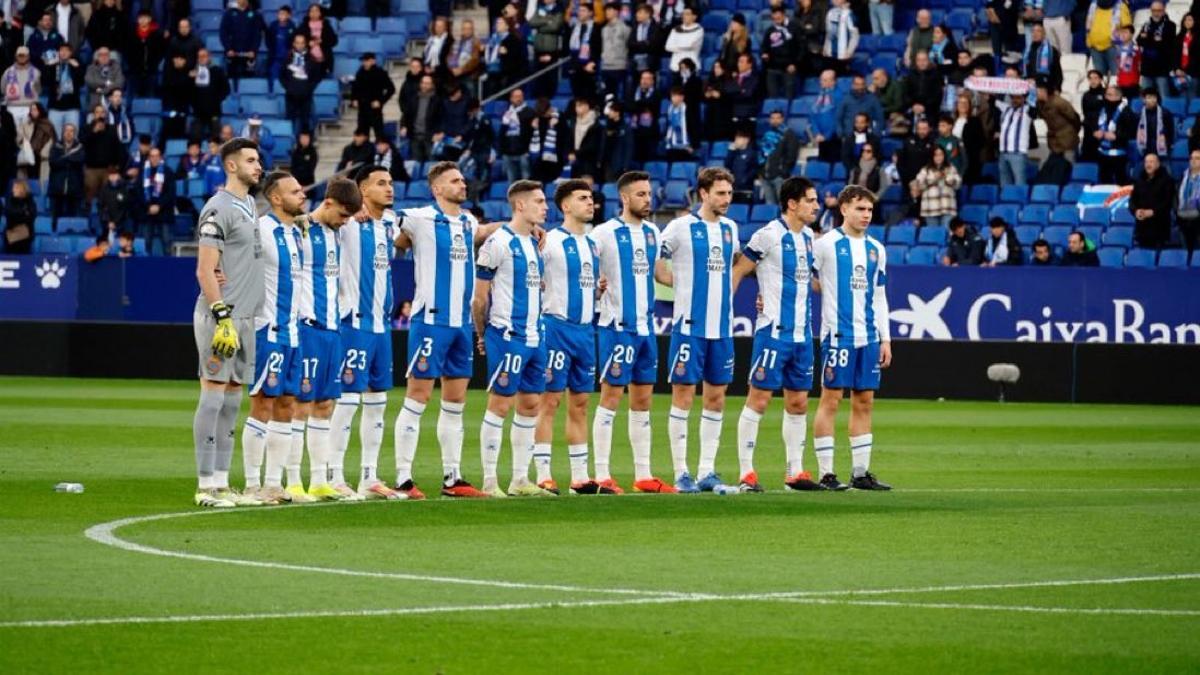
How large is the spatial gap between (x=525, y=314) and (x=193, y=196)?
70.9 feet

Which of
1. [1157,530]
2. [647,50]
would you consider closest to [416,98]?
[647,50]

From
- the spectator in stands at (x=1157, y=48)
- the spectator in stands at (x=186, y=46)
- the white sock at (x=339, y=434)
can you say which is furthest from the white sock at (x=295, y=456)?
the spectator in stands at (x=186, y=46)

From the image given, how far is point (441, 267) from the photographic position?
51.3 feet

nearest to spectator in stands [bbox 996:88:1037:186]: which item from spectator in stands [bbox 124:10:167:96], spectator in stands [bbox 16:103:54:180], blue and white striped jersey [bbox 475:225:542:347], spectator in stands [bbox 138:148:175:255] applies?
spectator in stands [bbox 138:148:175:255]

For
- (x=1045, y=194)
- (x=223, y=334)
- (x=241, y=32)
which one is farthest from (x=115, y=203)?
(x=223, y=334)

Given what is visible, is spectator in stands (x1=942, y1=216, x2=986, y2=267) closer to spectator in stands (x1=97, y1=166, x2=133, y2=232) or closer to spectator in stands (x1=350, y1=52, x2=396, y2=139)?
spectator in stands (x1=350, y1=52, x2=396, y2=139)

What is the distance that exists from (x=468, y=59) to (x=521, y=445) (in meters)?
21.7

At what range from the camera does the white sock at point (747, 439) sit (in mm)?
16406

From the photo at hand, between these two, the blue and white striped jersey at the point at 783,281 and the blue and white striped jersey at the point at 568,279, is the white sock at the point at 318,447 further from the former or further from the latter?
the blue and white striped jersey at the point at 783,281

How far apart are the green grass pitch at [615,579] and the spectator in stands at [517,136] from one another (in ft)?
56.8

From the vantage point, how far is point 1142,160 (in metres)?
30.6

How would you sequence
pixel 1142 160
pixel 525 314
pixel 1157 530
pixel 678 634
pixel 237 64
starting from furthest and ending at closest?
pixel 237 64, pixel 1142 160, pixel 525 314, pixel 1157 530, pixel 678 634

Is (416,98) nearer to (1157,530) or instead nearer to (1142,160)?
(1142,160)

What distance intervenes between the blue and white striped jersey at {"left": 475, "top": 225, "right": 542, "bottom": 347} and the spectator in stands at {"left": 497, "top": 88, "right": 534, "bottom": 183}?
1893 cm
